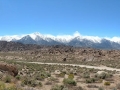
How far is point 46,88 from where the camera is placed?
2016 cm

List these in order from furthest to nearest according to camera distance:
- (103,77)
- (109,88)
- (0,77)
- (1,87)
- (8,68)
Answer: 1. (103,77)
2. (8,68)
3. (109,88)
4. (0,77)
5. (1,87)

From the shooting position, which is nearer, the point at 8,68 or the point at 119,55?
the point at 8,68

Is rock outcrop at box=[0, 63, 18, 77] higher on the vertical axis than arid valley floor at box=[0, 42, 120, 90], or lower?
higher

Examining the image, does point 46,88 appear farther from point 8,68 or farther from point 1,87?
point 1,87

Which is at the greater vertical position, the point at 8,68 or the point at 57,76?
the point at 8,68

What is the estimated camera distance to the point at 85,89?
20359 mm

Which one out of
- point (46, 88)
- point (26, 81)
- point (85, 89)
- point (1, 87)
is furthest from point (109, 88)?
point (1, 87)

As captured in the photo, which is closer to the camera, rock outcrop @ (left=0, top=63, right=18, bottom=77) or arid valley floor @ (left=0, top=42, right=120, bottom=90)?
arid valley floor @ (left=0, top=42, right=120, bottom=90)

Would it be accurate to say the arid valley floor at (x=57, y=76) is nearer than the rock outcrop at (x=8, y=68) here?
Yes

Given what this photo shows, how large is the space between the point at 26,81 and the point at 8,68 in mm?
2840

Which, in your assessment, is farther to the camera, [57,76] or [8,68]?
[57,76]

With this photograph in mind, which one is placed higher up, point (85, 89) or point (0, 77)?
point (0, 77)

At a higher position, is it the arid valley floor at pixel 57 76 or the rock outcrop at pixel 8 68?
the rock outcrop at pixel 8 68

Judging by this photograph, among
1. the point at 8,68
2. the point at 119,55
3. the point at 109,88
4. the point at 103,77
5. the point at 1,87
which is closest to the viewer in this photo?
the point at 1,87
